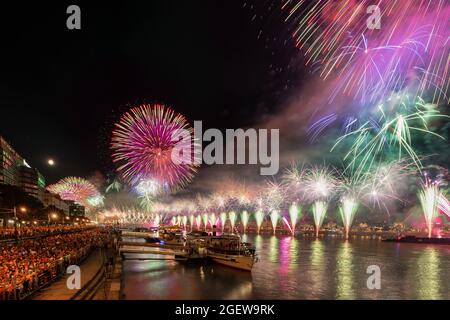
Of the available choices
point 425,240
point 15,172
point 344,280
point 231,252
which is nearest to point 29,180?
point 15,172

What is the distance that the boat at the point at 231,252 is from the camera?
46.8 meters

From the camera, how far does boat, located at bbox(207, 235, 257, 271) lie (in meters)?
46.8

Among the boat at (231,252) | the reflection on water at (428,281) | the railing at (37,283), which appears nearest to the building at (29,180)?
the boat at (231,252)

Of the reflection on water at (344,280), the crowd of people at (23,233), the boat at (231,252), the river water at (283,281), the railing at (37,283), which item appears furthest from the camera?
the crowd of people at (23,233)

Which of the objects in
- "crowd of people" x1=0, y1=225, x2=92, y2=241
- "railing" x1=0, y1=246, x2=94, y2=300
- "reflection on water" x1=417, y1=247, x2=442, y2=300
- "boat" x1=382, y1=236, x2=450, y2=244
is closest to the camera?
"railing" x1=0, y1=246, x2=94, y2=300

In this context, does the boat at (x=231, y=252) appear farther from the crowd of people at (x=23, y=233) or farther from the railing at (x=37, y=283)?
the crowd of people at (x=23, y=233)

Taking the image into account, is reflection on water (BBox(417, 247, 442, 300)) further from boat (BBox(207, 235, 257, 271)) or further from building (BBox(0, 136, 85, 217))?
building (BBox(0, 136, 85, 217))

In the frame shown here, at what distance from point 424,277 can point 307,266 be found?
14.5 metres

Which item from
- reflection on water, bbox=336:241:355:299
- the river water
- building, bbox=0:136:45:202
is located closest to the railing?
the river water

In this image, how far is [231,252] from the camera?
5072 cm

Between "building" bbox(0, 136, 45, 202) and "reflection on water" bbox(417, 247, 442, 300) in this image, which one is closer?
"reflection on water" bbox(417, 247, 442, 300)

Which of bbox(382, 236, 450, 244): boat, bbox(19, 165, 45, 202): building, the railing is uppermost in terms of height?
bbox(19, 165, 45, 202): building

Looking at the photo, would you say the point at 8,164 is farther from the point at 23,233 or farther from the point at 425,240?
the point at 425,240
